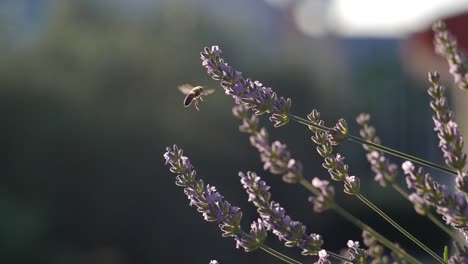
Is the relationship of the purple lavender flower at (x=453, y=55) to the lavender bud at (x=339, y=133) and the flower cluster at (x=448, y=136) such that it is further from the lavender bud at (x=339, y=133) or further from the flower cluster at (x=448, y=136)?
the lavender bud at (x=339, y=133)

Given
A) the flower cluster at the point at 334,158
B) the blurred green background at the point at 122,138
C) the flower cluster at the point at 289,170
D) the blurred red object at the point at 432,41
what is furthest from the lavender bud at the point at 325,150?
the blurred green background at the point at 122,138

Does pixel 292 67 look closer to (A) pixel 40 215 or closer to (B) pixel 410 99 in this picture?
(A) pixel 40 215

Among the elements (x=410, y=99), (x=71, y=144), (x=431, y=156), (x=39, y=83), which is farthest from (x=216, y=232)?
(x=410, y=99)

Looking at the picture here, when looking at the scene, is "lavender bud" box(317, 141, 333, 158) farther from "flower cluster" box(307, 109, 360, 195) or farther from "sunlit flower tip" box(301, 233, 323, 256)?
"sunlit flower tip" box(301, 233, 323, 256)

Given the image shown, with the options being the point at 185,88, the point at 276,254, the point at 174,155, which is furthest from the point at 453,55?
the point at 185,88

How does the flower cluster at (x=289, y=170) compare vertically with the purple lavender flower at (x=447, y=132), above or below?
below

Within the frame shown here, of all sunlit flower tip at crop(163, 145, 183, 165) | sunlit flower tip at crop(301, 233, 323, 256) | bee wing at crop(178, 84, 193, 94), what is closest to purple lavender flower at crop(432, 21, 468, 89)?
sunlit flower tip at crop(301, 233, 323, 256)
